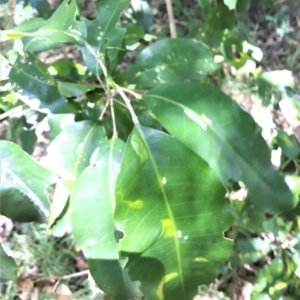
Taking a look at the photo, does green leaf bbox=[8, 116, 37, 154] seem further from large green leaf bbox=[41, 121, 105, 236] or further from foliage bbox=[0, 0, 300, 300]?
large green leaf bbox=[41, 121, 105, 236]

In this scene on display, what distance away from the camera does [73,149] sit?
2.75 ft

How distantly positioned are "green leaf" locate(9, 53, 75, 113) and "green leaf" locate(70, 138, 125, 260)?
0.65 ft

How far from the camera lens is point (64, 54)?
184cm

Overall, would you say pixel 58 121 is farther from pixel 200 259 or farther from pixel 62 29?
pixel 200 259

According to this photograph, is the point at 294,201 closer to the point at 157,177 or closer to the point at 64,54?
the point at 157,177

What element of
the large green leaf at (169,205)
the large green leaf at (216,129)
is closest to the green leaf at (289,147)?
the large green leaf at (216,129)

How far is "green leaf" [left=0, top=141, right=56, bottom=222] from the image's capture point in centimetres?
75

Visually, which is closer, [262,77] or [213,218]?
[213,218]

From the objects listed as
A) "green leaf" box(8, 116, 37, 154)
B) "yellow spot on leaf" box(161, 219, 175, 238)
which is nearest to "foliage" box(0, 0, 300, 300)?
"yellow spot on leaf" box(161, 219, 175, 238)

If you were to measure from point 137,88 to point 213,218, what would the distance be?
17.8 inches

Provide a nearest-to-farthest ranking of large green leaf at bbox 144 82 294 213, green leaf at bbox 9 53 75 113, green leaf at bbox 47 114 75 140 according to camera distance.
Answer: large green leaf at bbox 144 82 294 213, green leaf at bbox 9 53 75 113, green leaf at bbox 47 114 75 140

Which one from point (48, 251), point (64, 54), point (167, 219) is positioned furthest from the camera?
point (64, 54)

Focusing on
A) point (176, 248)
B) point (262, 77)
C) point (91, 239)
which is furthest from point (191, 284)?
point (262, 77)

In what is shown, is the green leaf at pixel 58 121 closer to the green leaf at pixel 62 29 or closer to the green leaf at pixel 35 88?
the green leaf at pixel 35 88
